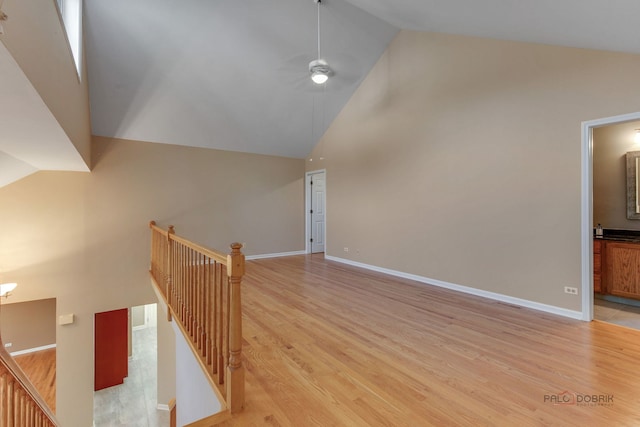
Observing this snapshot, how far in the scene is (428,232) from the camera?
4289 mm

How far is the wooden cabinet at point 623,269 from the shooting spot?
3.57 m

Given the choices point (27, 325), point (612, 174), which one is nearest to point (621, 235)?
point (612, 174)

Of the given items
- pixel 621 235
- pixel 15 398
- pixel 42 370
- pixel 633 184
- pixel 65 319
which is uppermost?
pixel 633 184

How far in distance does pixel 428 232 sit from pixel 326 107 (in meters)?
3.24

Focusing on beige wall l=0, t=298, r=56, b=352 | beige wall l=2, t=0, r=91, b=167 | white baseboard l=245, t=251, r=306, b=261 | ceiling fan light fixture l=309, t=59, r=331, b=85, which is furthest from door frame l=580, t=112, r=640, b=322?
beige wall l=0, t=298, r=56, b=352

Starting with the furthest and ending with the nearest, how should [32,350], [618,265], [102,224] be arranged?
1. [32,350]
2. [102,224]
3. [618,265]

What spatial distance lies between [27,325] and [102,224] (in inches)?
161

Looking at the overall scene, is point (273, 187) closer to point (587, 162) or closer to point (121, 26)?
point (121, 26)

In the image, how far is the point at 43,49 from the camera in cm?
150

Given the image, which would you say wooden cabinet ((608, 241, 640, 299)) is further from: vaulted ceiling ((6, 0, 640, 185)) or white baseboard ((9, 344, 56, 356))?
white baseboard ((9, 344, 56, 356))

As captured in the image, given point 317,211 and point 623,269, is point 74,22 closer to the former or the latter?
point 317,211

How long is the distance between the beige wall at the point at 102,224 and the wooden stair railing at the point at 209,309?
3.42 feet

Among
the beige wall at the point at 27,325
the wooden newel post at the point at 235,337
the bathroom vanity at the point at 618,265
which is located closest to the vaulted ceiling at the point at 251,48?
the wooden newel post at the point at 235,337

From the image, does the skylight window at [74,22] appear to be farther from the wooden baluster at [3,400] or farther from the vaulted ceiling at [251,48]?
the wooden baluster at [3,400]
